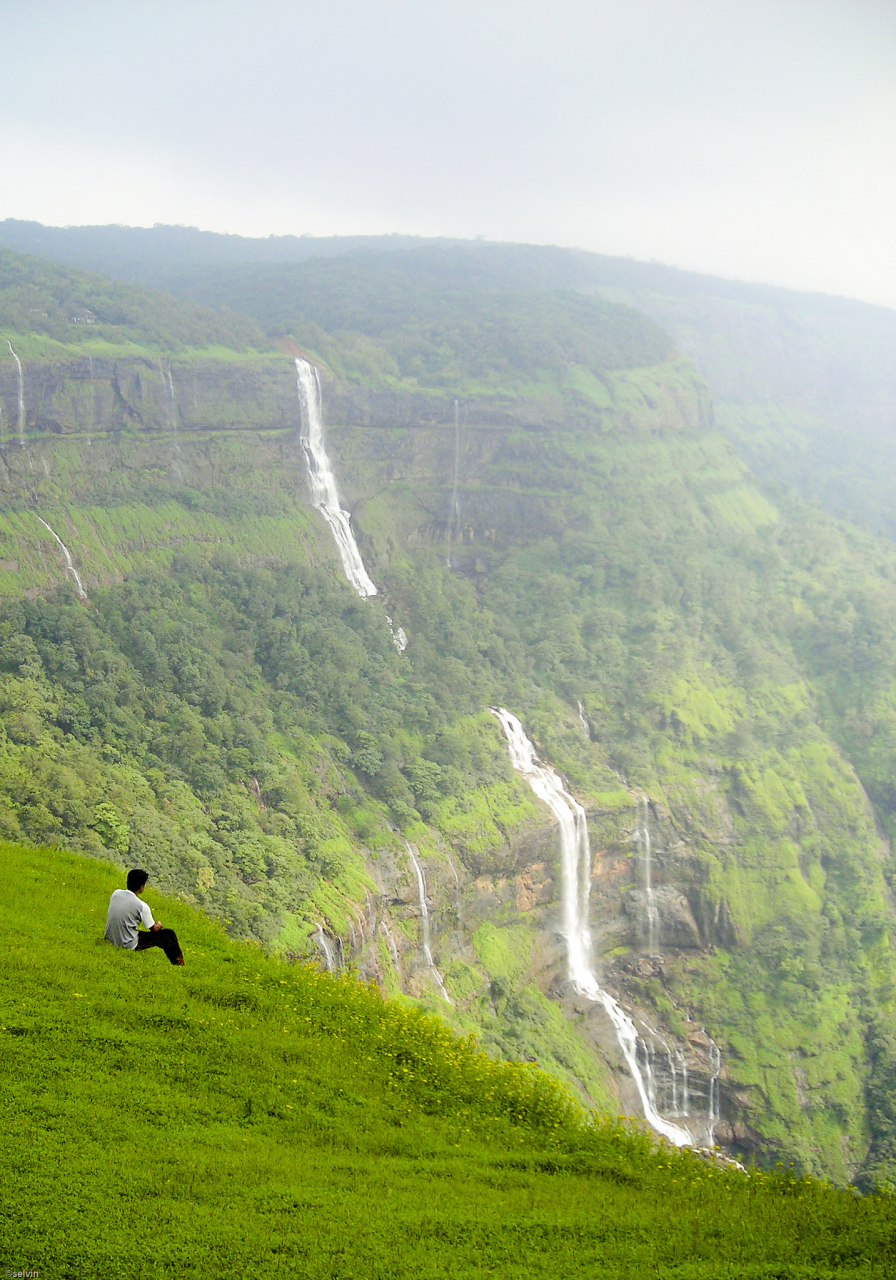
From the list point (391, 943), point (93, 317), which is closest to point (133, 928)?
point (391, 943)

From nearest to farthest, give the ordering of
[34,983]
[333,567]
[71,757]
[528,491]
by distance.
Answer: [34,983]
[71,757]
[333,567]
[528,491]

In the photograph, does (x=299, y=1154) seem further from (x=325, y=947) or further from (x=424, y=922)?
(x=424, y=922)

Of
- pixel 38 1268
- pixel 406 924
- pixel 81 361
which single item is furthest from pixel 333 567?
pixel 38 1268

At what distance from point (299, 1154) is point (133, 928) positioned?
3.24 meters

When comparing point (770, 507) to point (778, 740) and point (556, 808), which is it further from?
point (556, 808)

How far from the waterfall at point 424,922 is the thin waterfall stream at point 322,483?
509 inches

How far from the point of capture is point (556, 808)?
103 feet

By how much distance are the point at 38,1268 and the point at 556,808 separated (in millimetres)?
27329

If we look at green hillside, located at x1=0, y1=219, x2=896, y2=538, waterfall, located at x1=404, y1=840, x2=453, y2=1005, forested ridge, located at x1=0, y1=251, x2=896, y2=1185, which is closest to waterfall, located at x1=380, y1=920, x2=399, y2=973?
forested ridge, located at x1=0, y1=251, x2=896, y2=1185

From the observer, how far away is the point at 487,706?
35000 millimetres

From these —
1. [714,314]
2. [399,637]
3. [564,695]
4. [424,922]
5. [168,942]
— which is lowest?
[424,922]

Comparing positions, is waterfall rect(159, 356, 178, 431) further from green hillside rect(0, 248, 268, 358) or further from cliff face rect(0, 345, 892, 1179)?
green hillside rect(0, 248, 268, 358)

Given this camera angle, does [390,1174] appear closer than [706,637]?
Yes

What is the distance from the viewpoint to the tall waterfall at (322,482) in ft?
129
